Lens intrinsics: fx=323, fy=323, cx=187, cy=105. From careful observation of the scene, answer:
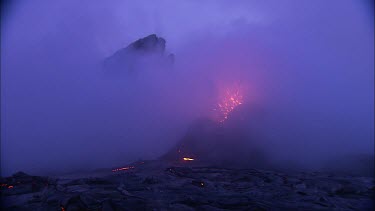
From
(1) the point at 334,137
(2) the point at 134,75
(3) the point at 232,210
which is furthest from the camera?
(2) the point at 134,75

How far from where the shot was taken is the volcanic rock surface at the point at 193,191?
45.9ft

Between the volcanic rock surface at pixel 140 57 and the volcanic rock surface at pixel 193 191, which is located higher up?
the volcanic rock surface at pixel 140 57

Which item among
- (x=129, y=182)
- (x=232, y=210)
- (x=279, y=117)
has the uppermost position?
(x=279, y=117)

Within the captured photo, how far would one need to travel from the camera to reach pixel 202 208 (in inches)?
531

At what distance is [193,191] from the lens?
53.2ft

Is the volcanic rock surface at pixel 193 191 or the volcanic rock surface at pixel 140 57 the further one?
the volcanic rock surface at pixel 140 57

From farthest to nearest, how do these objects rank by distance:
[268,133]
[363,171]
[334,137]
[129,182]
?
[334,137], [268,133], [363,171], [129,182]

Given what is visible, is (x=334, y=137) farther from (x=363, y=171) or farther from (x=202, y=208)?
(x=202, y=208)

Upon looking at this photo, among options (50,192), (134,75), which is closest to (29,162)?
(50,192)

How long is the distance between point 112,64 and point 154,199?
5596 centimetres

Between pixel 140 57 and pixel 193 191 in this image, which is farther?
pixel 140 57

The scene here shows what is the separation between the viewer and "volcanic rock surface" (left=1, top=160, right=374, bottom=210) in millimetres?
13984

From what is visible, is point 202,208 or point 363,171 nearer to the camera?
point 202,208

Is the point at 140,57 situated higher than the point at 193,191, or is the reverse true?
the point at 140,57
